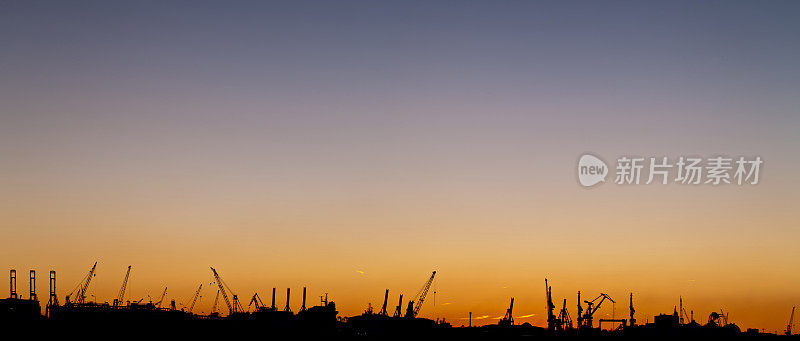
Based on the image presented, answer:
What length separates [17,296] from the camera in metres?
199

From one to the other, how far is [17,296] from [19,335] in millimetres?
15784

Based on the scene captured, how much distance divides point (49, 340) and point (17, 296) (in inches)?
549

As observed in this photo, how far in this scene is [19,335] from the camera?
186125mm

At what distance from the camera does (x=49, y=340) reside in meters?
194

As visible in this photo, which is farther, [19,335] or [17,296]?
[17,296]

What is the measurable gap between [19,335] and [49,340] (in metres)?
9.12
